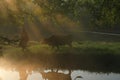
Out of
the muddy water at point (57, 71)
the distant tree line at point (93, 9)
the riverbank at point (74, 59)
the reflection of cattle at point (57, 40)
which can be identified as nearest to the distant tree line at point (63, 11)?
the distant tree line at point (93, 9)

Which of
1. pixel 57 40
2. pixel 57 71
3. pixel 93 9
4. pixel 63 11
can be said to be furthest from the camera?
pixel 63 11

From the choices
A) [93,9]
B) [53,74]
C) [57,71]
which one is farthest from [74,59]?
[93,9]

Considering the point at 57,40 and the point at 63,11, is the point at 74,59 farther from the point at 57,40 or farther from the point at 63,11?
the point at 63,11

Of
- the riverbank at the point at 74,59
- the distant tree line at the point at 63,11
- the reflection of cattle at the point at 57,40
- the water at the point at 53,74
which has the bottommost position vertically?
the water at the point at 53,74

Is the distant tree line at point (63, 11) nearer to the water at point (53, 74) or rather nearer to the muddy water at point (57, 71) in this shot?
the muddy water at point (57, 71)

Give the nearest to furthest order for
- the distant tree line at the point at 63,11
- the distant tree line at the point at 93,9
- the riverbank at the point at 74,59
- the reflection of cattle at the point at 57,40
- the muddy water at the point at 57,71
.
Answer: the muddy water at the point at 57,71 < the riverbank at the point at 74,59 < the reflection of cattle at the point at 57,40 < the distant tree line at the point at 63,11 < the distant tree line at the point at 93,9

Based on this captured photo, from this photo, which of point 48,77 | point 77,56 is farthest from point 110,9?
point 48,77

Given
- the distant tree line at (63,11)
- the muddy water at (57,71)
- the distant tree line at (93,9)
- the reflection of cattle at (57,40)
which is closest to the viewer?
the muddy water at (57,71)

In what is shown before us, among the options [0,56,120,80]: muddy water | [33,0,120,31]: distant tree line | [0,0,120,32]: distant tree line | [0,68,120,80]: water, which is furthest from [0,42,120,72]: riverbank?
[33,0,120,31]: distant tree line

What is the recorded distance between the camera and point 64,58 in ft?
83.9

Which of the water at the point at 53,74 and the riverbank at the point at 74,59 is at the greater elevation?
the riverbank at the point at 74,59

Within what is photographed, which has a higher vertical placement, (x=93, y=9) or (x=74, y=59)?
(x=93, y=9)

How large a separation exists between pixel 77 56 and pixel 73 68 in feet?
20.2

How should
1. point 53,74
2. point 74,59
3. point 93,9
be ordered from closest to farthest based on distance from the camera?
point 53,74 < point 74,59 < point 93,9
